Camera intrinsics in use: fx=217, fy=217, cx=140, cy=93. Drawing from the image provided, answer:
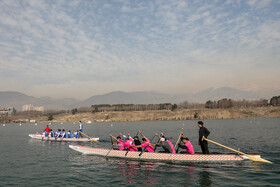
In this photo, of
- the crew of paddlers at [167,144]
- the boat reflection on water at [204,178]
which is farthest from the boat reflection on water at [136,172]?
the boat reflection on water at [204,178]

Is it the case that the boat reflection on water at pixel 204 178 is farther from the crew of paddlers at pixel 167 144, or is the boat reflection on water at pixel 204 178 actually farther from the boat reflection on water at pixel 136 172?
the boat reflection on water at pixel 136 172

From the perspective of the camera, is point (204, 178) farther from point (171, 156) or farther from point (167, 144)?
point (167, 144)

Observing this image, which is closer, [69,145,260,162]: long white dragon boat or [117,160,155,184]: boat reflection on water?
[117,160,155,184]: boat reflection on water

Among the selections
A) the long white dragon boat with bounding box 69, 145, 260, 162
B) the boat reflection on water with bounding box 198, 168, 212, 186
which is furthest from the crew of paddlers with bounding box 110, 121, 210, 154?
the boat reflection on water with bounding box 198, 168, 212, 186

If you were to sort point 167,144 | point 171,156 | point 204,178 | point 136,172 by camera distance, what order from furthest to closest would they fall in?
1. point 167,144
2. point 171,156
3. point 136,172
4. point 204,178

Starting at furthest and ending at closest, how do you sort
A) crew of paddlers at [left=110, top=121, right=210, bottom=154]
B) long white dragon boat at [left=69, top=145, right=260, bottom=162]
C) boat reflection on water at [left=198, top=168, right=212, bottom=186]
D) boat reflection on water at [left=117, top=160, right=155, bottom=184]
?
crew of paddlers at [left=110, top=121, right=210, bottom=154] → long white dragon boat at [left=69, top=145, right=260, bottom=162] → boat reflection on water at [left=117, top=160, right=155, bottom=184] → boat reflection on water at [left=198, top=168, right=212, bottom=186]

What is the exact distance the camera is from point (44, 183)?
16.4 m

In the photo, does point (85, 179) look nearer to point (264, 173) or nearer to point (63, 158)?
point (63, 158)

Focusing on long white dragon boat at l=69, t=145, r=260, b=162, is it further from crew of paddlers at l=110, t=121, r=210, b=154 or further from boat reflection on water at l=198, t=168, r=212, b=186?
boat reflection on water at l=198, t=168, r=212, b=186

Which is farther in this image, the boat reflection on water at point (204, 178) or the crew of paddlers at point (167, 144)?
the crew of paddlers at point (167, 144)

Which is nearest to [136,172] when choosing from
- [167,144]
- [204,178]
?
[167,144]

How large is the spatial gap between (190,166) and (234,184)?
5353 mm

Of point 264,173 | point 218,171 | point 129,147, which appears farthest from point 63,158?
point 264,173

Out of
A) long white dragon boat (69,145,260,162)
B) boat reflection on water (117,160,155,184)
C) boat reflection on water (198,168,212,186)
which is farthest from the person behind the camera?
long white dragon boat (69,145,260,162)
